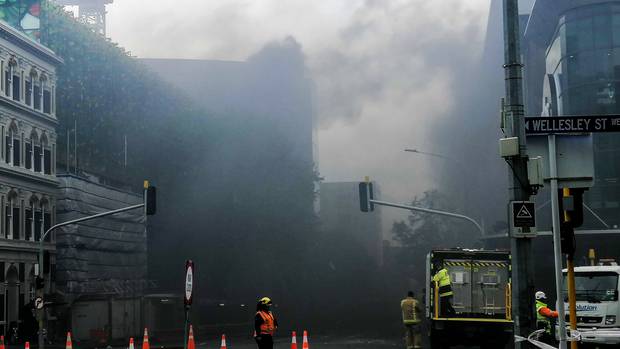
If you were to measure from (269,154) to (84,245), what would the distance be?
1808cm

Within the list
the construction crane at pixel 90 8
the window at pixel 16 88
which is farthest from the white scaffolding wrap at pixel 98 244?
the construction crane at pixel 90 8

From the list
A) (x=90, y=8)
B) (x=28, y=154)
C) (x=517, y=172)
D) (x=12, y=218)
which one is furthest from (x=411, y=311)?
(x=90, y=8)

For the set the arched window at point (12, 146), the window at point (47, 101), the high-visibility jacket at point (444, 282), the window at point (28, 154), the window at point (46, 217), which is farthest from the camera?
the window at point (47, 101)

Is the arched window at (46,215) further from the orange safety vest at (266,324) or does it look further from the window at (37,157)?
the orange safety vest at (266,324)

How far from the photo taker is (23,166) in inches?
1861

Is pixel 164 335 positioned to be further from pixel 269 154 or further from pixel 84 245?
pixel 269 154

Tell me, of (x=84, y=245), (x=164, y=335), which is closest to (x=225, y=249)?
(x=84, y=245)

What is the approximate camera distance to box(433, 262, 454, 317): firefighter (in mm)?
25111

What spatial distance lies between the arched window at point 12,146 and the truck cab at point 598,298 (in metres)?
32.1

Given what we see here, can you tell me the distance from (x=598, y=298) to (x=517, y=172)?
9866 millimetres

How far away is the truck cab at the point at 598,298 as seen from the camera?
799 inches

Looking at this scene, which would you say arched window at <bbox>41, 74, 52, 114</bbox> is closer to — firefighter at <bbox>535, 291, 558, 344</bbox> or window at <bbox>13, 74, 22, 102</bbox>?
window at <bbox>13, 74, 22, 102</bbox>

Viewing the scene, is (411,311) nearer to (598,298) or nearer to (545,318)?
(598,298)

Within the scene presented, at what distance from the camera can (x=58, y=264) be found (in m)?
50.4
